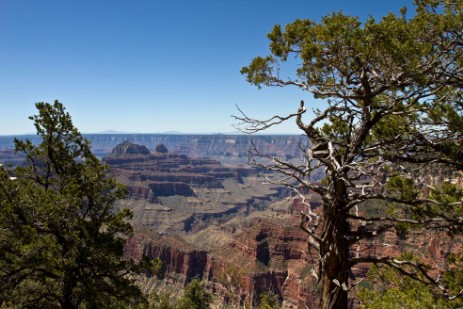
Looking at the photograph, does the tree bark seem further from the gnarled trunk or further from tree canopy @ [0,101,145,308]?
tree canopy @ [0,101,145,308]

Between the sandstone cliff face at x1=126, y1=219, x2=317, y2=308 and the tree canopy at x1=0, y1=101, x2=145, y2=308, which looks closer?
the tree canopy at x1=0, y1=101, x2=145, y2=308

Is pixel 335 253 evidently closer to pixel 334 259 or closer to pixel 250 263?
pixel 334 259

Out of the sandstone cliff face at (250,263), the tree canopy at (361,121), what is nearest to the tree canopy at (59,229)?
the tree canopy at (361,121)

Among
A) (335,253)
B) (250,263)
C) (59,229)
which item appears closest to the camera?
(335,253)

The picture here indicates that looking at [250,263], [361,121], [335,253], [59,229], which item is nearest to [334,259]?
[335,253]

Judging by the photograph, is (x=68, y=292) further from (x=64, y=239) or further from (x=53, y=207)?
(x=53, y=207)

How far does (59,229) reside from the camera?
49.8 ft

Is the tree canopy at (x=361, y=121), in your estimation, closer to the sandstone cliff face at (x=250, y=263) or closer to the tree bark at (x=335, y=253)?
the tree bark at (x=335, y=253)

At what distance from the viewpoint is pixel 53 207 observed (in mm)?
14156

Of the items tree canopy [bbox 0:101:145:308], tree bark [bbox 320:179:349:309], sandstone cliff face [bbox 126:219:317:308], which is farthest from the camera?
sandstone cliff face [bbox 126:219:317:308]

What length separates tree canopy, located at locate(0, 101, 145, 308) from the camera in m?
14.0

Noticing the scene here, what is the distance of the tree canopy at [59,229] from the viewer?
14.0 meters

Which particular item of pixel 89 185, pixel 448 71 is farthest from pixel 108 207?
pixel 448 71

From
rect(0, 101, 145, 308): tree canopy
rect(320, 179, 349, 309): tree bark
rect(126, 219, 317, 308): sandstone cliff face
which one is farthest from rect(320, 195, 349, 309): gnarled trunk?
rect(126, 219, 317, 308): sandstone cliff face
